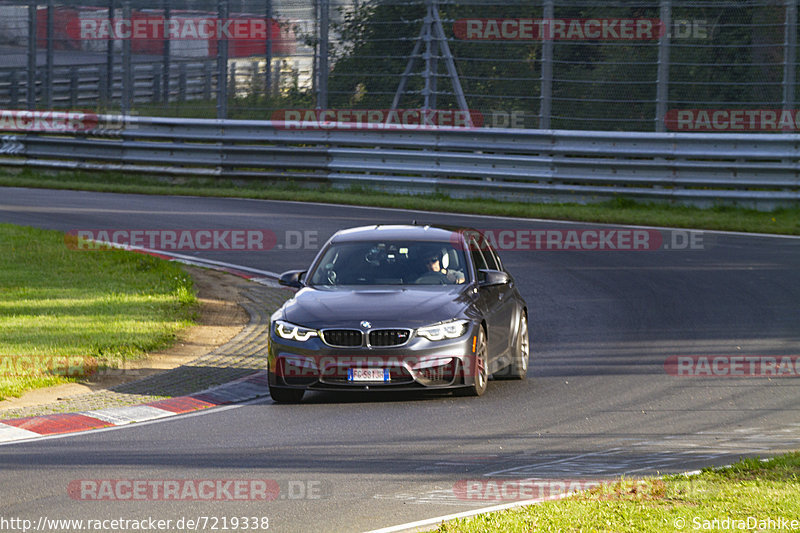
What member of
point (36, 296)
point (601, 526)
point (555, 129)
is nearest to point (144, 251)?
point (36, 296)

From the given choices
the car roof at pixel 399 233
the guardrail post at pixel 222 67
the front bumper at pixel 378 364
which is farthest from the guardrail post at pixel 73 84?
the front bumper at pixel 378 364

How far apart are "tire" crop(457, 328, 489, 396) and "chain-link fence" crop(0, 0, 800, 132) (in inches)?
508

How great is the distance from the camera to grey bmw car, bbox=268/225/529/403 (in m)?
10.1

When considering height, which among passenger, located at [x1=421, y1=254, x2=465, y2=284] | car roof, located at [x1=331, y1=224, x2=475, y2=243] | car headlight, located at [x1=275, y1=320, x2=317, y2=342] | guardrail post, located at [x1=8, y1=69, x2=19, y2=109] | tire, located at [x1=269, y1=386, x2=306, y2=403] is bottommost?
tire, located at [x1=269, y1=386, x2=306, y2=403]

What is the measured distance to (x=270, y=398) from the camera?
35.1 feet

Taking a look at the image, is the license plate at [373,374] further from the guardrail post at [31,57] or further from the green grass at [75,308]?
the guardrail post at [31,57]

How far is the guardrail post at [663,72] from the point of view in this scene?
2234cm

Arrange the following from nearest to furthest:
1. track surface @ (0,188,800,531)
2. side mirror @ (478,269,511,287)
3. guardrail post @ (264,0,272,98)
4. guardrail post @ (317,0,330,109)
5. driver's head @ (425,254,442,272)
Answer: track surface @ (0,188,800,531) → side mirror @ (478,269,511,287) → driver's head @ (425,254,442,272) → guardrail post @ (317,0,330,109) → guardrail post @ (264,0,272,98)

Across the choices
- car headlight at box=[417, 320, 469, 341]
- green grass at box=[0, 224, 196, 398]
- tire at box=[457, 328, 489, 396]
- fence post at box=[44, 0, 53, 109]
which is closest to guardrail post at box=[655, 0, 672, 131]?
green grass at box=[0, 224, 196, 398]

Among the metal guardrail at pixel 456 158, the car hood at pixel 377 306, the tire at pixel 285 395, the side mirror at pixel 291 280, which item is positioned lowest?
the tire at pixel 285 395

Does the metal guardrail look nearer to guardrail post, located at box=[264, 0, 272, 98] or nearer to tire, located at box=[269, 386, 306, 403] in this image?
guardrail post, located at box=[264, 0, 272, 98]

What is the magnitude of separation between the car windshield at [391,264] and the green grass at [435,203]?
1029 cm

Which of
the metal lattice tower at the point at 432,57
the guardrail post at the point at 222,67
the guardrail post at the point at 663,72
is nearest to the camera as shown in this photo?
the guardrail post at the point at 663,72

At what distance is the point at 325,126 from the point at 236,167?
2.56 m
